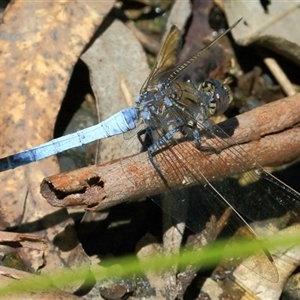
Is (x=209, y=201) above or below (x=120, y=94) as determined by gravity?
below

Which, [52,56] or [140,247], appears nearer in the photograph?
[140,247]

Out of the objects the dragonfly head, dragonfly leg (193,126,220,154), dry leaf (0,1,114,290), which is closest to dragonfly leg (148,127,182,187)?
dragonfly leg (193,126,220,154)

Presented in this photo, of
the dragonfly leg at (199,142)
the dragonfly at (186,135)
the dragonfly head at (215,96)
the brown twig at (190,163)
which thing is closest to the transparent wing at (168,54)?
the dragonfly at (186,135)

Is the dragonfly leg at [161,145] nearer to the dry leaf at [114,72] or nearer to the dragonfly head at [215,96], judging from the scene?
the dragonfly head at [215,96]

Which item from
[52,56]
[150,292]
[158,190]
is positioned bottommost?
[150,292]

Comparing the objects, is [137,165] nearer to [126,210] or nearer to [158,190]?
[158,190]

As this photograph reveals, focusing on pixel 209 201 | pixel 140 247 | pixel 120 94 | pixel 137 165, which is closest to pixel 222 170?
pixel 209 201
